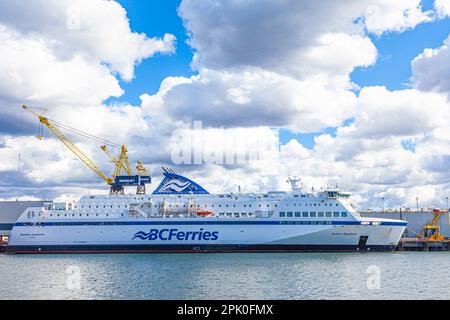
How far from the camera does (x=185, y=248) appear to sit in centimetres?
4103

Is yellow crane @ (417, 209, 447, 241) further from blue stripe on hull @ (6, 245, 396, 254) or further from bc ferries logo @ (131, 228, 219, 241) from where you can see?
bc ferries logo @ (131, 228, 219, 241)

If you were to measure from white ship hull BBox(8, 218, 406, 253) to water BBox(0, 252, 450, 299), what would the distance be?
17.6ft

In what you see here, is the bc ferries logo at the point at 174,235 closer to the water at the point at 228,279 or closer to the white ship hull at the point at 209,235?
the white ship hull at the point at 209,235

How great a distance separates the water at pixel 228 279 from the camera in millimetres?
20422

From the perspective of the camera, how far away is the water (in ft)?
67.0

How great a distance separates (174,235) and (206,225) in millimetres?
3296

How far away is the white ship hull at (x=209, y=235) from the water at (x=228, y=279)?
537 cm

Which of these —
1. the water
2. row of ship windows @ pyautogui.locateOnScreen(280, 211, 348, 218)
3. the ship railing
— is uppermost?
the ship railing

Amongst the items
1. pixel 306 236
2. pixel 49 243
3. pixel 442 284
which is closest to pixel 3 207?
pixel 49 243

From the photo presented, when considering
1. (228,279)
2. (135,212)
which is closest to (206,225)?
(135,212)

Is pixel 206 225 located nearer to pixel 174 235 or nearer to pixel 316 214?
pixel 174 235

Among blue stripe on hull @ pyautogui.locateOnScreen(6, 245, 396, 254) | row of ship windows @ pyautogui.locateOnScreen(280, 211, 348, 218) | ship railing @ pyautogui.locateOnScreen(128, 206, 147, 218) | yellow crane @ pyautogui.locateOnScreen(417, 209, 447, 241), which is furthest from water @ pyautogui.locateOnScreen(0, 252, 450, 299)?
yellow crane @ pyautogui.locateOnScreen(417, 209, 447, 241)

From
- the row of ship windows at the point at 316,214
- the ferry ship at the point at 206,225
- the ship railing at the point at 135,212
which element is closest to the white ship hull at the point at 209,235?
the ferry ship at the point at 206,225
